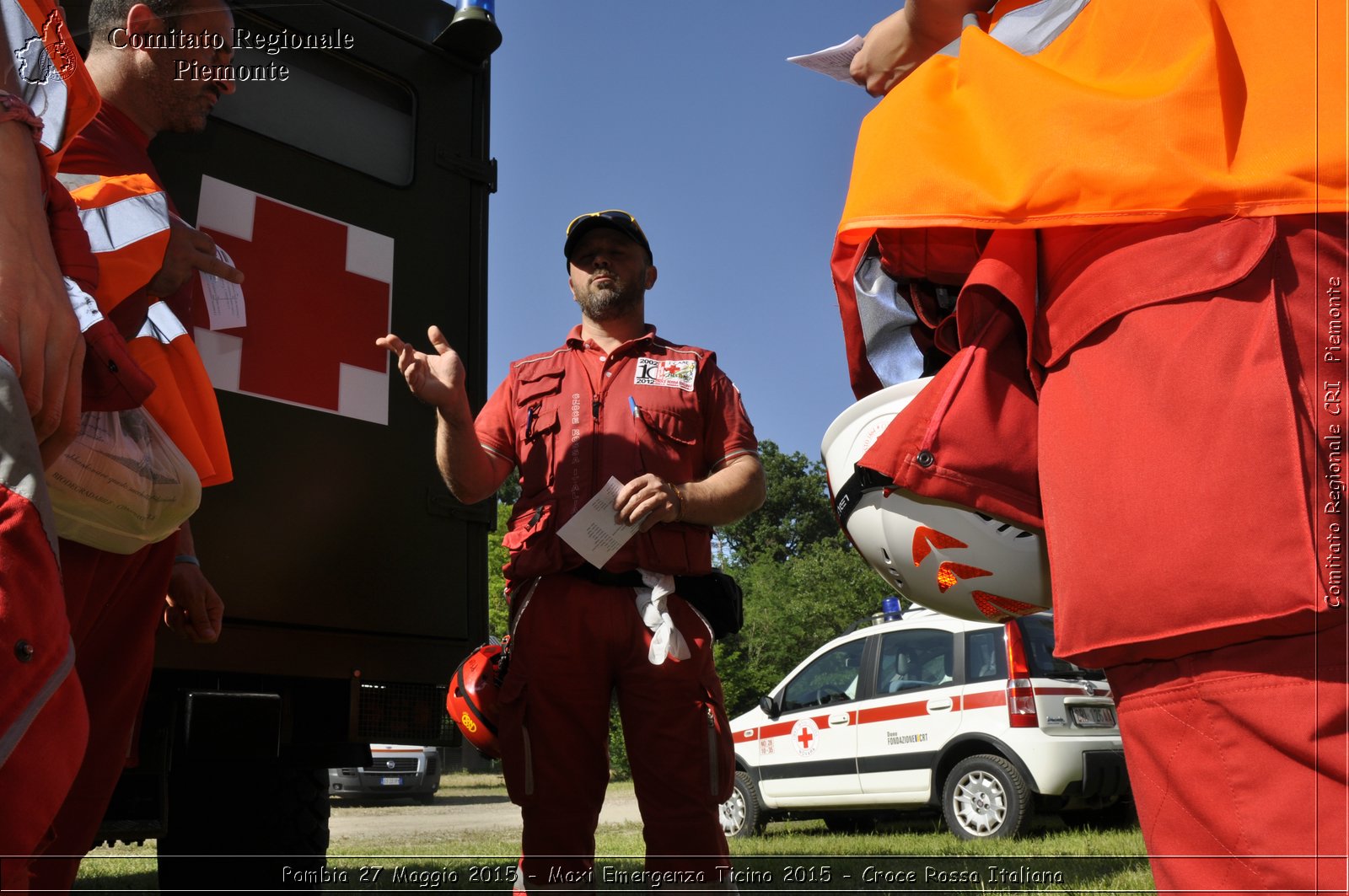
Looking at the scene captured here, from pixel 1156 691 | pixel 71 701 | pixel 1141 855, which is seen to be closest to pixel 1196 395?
pixel 1156 691

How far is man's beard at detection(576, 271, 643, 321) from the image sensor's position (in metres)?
3.01

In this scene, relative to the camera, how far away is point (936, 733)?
26.3ft

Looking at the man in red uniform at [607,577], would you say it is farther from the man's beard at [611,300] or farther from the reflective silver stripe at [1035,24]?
the reflective silver stripe at [1035,24]

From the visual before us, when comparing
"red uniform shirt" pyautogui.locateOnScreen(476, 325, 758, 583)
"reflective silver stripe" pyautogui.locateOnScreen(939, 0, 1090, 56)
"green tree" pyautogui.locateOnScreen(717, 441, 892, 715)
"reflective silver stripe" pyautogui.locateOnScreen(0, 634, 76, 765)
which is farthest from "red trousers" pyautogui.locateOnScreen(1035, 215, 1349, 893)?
"green tree" pyautogui.locateOnScreen(717, 441, 892, 715)

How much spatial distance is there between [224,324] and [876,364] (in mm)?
1786

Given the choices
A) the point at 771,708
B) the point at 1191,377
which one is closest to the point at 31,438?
the point at 1191,377

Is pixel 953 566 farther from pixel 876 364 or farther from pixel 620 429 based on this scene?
pixel 620 429

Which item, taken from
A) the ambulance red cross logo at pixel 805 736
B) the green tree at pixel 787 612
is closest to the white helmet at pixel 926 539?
the ambulance red cross logo at pixel 805 736

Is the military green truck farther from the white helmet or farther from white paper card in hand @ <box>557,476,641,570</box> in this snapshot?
the white helmet

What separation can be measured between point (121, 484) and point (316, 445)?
4.00 ft

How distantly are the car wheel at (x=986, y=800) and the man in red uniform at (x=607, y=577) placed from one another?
534 cm

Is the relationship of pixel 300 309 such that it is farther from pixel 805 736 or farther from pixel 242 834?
pixel 805 736

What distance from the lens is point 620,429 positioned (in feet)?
9.21

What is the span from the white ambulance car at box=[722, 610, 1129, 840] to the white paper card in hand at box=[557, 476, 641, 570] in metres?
4.84
